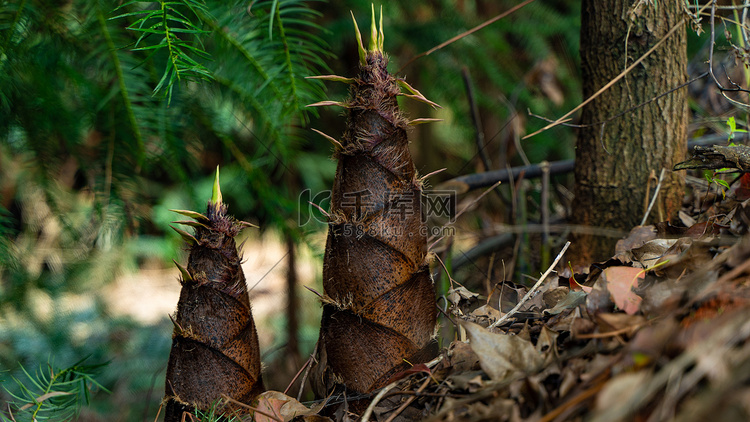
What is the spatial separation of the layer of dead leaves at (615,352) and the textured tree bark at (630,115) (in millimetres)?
211

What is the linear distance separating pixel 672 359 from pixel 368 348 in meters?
0.46

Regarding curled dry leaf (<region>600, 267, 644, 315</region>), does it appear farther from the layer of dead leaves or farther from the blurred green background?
the blurred green background

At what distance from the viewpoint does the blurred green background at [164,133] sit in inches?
49.4

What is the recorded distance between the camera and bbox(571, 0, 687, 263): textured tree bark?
1.10 metres

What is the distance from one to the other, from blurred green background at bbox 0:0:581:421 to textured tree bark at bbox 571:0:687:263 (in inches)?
13.8

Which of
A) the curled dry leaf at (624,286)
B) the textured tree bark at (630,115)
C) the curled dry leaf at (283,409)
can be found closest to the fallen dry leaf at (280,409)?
the curled dry leaf at (283,409)

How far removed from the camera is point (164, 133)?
141cm

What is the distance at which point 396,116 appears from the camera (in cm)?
82

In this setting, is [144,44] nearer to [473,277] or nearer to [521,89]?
[473,277]

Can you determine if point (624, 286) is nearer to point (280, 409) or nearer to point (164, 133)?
point (280, 409)

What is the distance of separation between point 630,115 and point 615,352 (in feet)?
2.51

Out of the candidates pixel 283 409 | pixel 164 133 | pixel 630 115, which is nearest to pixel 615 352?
pixel 283 409

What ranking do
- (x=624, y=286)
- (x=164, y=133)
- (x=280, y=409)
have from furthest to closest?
(x=164, y=133) → (x=280, y=409) → (x=624, y=286)

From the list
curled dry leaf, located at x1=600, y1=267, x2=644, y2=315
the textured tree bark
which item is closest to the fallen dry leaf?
curled dry leaf, located at x1=600, y1=267, x2=644, y2=315
